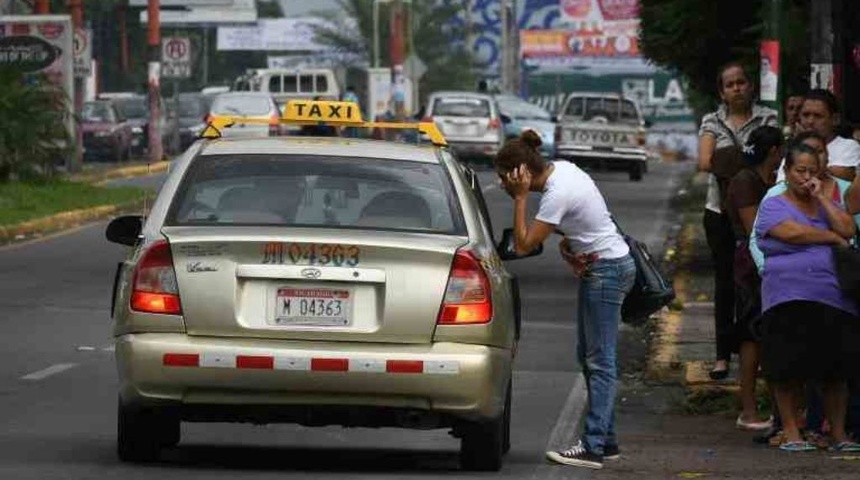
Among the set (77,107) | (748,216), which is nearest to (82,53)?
(77,107)

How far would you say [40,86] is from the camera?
3644 cm

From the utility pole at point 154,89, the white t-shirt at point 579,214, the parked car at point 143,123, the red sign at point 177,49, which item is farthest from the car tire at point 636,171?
the white t-shirt at point 579,214

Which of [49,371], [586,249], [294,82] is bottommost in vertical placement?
[294,82]

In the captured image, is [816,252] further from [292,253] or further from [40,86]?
[40,86]

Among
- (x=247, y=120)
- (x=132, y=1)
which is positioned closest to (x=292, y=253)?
(x=247, y=120)

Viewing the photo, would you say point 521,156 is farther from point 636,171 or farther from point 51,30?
point 636,171

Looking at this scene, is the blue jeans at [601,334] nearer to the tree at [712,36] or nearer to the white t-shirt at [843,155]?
the white t-shirt at [843,155]

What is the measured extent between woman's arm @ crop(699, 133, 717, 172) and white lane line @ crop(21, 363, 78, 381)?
4.21 m

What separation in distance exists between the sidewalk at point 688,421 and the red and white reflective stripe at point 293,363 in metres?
1.41

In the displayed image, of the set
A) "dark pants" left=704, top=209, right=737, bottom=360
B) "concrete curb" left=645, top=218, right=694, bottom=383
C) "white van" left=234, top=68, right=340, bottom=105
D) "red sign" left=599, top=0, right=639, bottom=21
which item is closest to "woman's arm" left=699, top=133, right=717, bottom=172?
"dark pants" left=704, top=209, right=737, bottom=360

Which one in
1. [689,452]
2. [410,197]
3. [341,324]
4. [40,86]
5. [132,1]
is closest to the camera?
[341,324]

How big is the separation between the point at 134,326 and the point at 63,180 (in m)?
27.8

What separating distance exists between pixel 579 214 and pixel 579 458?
3.79 feet

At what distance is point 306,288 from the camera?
1007 centimetres
